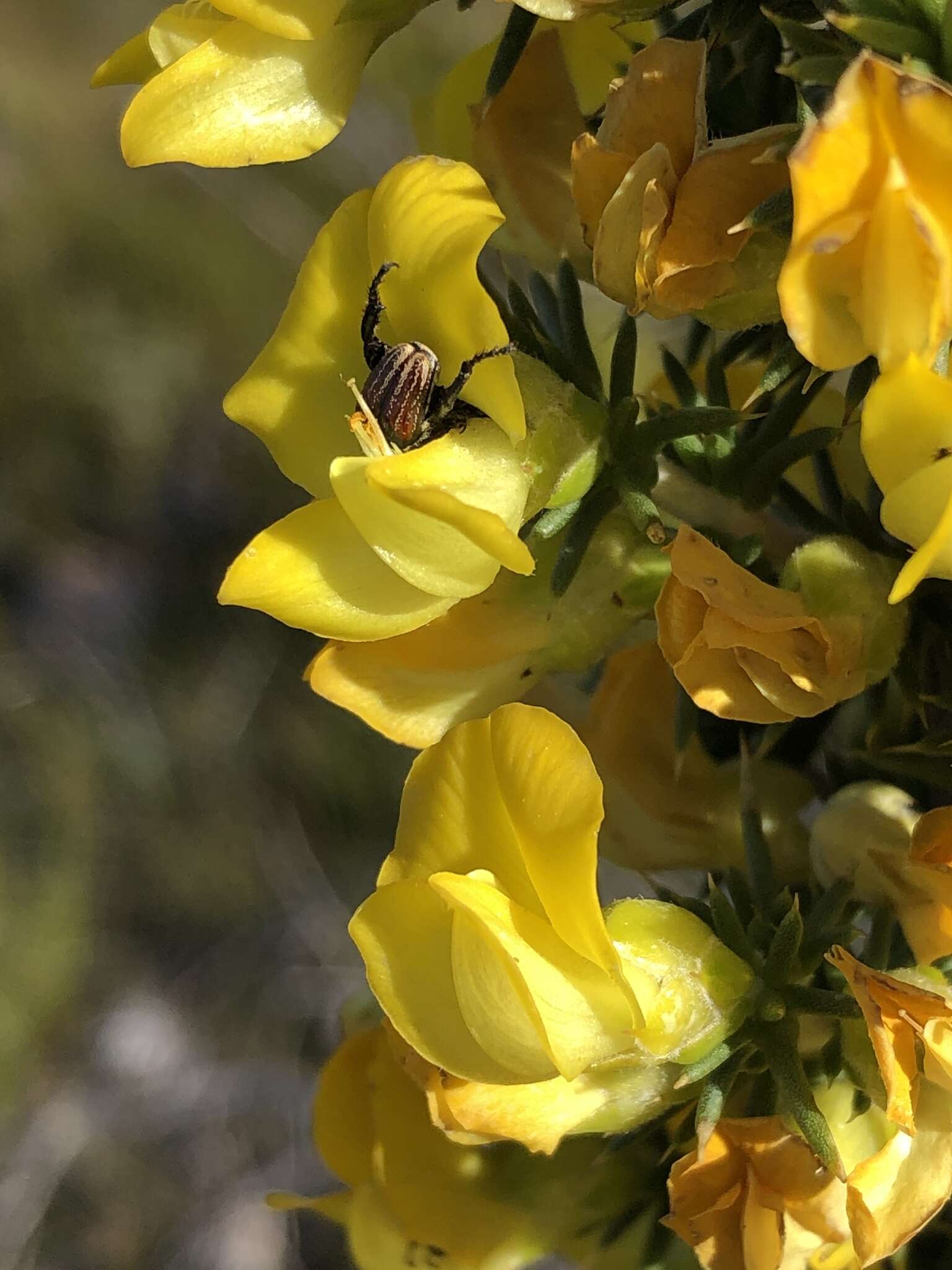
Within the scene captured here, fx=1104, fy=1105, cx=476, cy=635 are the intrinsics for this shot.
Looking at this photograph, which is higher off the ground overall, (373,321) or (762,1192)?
(373,321)

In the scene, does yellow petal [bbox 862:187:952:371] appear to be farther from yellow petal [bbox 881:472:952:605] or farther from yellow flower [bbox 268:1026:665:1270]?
yellow flower [bbox 268:1026:665:1270]

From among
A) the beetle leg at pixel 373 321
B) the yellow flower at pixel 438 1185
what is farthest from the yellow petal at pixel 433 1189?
the beetle leg at pixel 373 321

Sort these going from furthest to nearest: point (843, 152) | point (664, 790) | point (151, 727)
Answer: point (151, 727), point (664, 790), point (843, 152)

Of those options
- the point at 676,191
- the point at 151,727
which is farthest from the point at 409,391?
the point at 151,727

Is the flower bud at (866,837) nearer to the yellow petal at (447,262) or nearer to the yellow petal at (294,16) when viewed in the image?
the yellow petal at (447,262)

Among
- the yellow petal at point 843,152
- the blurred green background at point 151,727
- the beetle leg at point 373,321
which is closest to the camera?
the yellow petal at point 843,152

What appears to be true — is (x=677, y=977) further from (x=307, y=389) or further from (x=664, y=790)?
(x=307, y=389)

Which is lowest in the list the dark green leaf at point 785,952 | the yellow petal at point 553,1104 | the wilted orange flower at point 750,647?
the yellow petal at point 553,1104
